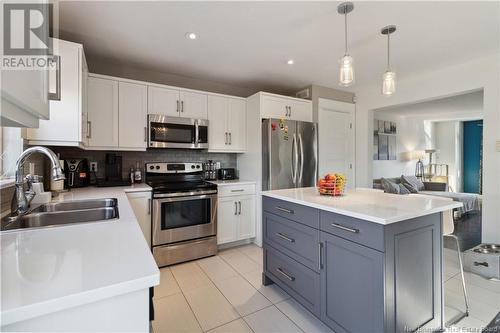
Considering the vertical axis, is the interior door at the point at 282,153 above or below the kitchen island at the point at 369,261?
above

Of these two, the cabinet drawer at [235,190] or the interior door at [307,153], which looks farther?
the interior door at [307,153]

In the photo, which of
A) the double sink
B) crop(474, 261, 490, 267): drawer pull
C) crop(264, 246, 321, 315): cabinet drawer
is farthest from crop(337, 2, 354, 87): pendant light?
crop(474, 261, 490, 267): drawer pull

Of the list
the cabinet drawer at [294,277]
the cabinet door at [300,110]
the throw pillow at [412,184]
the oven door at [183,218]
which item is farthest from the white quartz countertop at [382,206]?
the throw pillow at [412,184]

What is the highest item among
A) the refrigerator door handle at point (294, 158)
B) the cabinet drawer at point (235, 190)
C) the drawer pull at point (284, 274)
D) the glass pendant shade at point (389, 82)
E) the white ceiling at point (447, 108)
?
the white ceiling at point (447, 108)

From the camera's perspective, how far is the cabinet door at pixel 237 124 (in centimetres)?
349

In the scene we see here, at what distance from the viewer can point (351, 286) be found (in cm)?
142

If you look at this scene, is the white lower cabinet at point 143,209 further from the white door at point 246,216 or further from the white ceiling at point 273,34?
the white ceiling at point 273,34

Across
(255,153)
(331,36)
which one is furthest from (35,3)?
(255,153)

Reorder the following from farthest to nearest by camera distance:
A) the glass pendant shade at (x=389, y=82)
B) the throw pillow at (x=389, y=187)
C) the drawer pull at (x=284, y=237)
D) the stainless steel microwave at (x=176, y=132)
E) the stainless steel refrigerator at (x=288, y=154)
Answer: the throw pillow at (x=389, y=187)
the stainless steel refrigerator at (x=288, y=154)
the stainless steel microwave at (x=176, y=132)
the glass pendant shade at (x=389, y=82)
the drawer pull at (x=284, y=237)

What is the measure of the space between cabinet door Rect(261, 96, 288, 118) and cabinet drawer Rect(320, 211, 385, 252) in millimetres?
2046

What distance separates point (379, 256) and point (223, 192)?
2120mm

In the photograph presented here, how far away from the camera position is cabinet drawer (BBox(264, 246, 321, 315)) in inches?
66.1

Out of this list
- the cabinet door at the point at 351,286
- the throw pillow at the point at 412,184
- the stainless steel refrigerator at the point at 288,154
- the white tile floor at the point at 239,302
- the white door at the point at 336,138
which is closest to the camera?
the cabinet door at the point at 351,286

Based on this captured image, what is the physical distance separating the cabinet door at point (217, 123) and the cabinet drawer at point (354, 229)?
2127 millimetres
